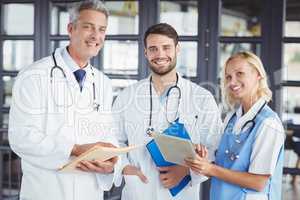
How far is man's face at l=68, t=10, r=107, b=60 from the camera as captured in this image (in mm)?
2264

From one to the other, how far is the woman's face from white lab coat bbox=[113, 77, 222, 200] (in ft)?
1.00

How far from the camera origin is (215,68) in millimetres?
3842

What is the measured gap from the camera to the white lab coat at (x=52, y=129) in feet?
6.92

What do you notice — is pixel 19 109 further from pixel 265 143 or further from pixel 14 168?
pixel 14 168

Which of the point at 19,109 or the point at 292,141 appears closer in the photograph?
the point at 19,109

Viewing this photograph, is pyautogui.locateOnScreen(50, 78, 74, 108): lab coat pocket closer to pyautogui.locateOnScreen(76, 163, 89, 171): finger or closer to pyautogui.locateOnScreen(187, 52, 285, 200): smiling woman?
pyautogui.locateOnScreen(76, 163, 89, 171): finger

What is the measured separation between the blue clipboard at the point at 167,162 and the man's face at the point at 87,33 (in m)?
0.53

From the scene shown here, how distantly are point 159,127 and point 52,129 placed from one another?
23.0 inches

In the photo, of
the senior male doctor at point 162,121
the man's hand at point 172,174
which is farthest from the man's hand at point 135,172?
the man's hand at point 172,174

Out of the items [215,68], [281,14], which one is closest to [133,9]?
[215,68]

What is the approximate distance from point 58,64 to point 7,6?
257 cm

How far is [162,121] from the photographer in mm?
2496

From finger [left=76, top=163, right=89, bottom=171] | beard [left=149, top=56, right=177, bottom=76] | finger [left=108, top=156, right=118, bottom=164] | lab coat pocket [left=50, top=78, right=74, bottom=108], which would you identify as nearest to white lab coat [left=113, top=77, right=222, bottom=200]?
beard [left=149, top=56, right=177, bottom=76]

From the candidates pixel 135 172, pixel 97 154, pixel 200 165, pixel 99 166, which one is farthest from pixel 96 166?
pixel 200 165
